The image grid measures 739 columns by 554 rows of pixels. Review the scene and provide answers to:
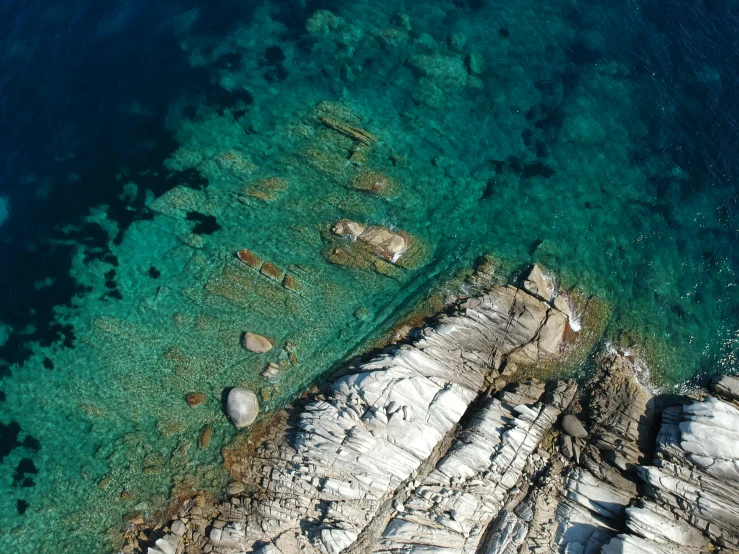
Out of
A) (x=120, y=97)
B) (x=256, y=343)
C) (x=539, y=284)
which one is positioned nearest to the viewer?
(x=256, y=343)

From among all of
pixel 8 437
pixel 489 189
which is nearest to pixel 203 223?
pixel 8 437

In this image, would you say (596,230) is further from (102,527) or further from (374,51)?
(102,527)

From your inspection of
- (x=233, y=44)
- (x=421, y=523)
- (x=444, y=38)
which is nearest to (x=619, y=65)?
(x=444, y=38)

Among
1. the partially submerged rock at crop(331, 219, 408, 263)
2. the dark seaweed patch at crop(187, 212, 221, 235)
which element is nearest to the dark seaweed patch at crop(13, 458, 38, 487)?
the dark seaweed patch at crop(187, 212, 221, 235)

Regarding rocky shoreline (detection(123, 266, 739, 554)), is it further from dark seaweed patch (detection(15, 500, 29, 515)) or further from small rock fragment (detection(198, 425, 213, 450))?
dark seaweed patch (detection(15, 500, 29, 515))

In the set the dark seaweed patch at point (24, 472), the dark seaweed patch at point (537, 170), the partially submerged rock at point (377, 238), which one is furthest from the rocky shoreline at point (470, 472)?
the dark seaweed patch at point (537, 170)

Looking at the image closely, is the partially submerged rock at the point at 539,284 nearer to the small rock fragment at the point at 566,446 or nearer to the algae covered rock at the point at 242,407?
the small rock fragment at the point at 566,446

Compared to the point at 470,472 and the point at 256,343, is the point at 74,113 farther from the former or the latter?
the point at 470,472
